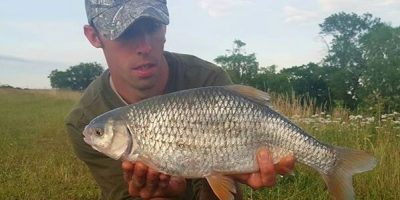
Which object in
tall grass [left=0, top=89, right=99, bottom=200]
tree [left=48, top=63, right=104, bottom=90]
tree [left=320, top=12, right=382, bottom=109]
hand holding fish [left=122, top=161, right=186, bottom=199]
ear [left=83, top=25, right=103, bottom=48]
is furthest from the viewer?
tree [left=48, top=63, right=104, bottom=90]

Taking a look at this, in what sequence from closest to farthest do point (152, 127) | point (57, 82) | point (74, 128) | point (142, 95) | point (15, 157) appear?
point (152, 127)
point (142, 95)
point (74, 128)
point (15, 157)
point (57, 82)

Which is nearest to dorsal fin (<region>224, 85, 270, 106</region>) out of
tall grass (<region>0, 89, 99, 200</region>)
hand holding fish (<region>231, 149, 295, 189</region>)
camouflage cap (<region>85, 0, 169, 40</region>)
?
hand holding fish (<region>231, 149, 295, 189</region>)

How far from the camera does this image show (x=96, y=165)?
296 cm

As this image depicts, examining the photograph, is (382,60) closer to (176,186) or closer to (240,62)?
(240,62)

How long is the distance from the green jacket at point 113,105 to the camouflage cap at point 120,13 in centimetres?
38

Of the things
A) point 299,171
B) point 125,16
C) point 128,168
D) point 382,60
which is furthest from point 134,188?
point 382,60

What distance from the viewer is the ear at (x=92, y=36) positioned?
2617 mm

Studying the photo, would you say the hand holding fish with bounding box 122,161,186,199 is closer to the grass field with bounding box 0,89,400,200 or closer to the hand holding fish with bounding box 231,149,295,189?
the hand holding fish with bounding box 231,149,295,189

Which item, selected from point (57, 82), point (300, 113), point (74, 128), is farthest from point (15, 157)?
point (57, 82)

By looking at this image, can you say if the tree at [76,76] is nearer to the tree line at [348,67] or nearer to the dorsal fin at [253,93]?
the tree line at [348,67]

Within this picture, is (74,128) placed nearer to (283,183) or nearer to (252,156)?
(252,156)

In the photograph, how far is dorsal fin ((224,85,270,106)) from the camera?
6.79ft

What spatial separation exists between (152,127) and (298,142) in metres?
0.56

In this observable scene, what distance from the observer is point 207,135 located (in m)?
2.00
